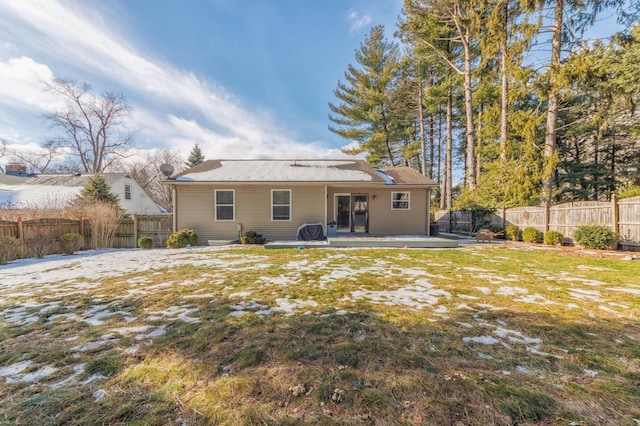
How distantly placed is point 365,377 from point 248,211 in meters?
9.31

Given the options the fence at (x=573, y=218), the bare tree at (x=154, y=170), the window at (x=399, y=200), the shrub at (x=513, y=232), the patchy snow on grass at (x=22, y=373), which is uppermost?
the bare tree at (x=154, y=170)

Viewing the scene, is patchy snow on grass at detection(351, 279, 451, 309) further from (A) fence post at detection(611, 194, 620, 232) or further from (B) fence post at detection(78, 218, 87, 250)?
(B) fence post at detection(78, 218, 87, 250)

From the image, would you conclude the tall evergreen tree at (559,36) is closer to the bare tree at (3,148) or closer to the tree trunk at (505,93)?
the tree trunk at (505,93)

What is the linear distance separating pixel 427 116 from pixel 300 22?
14728mm

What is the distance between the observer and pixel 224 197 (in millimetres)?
10391

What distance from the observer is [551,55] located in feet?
35.9

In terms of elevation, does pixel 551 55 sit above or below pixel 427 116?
below

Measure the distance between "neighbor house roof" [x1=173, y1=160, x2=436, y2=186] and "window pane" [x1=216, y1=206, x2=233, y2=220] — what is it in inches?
47.7

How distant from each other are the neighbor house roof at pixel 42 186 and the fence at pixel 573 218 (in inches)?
965

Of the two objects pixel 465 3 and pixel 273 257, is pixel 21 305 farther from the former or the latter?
pixel 465 3

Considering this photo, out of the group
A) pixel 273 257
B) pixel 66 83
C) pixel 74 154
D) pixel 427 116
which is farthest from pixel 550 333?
pixel 74 154

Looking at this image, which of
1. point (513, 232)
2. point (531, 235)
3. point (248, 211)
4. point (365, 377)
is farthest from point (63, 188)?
point (531, 235)

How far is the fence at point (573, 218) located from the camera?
746 centimetres

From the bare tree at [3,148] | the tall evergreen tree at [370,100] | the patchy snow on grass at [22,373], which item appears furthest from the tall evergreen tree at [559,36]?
the bare tree at [3,148]
